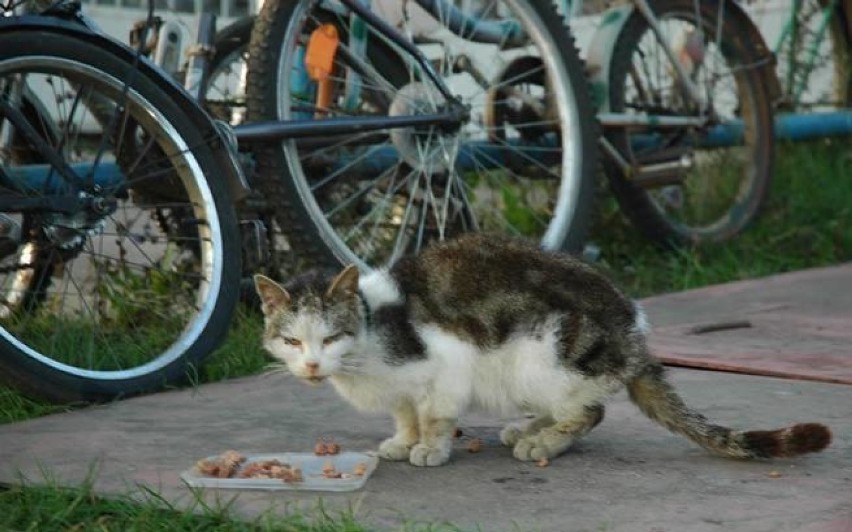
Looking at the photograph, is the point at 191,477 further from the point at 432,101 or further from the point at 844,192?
the point at 844,192

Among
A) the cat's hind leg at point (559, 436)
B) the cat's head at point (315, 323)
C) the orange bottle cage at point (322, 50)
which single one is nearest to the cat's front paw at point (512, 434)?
the cat's hind leg at point (559, 436)

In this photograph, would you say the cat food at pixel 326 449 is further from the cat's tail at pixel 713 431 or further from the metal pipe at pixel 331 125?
the metal pipe at pixel 331 125

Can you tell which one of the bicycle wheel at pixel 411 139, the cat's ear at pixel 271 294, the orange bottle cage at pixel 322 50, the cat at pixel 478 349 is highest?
the orange bottle cage at pixel 322 50

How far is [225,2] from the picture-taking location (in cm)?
869

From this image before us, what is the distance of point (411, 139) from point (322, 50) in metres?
0.47

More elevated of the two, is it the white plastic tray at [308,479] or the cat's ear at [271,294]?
the cat's ear at [271,294]

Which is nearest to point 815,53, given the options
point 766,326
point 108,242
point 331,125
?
point 766,326

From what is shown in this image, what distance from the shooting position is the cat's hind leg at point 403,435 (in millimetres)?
3842

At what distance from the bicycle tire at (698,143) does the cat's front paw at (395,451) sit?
10.2ft

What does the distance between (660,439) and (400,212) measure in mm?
2238

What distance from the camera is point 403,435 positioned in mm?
3885

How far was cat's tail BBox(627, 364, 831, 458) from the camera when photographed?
11.9 feet

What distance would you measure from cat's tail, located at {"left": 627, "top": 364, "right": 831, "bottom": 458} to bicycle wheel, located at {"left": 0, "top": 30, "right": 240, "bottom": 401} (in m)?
1.37

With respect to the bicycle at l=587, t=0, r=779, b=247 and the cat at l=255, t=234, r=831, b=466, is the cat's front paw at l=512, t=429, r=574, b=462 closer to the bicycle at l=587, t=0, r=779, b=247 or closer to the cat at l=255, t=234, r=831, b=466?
the cat at l=255, t=234, r=831, b=466
